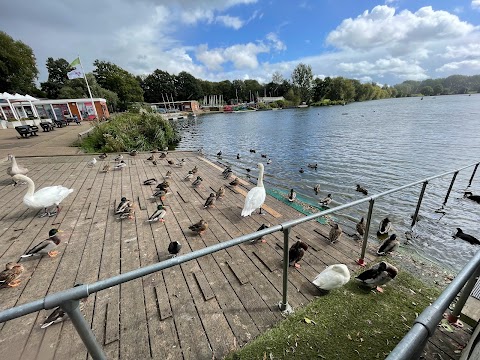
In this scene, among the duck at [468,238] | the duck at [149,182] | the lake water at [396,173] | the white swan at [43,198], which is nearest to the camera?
the white swan at [43,198]

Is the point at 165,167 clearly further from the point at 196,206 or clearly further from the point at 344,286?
the point at 344,286

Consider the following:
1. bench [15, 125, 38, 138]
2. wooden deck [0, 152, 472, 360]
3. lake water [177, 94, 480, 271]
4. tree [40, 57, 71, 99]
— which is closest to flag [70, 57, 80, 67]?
bench [15, 125, 38, 138]

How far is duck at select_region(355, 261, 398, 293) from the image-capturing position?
3732 mm

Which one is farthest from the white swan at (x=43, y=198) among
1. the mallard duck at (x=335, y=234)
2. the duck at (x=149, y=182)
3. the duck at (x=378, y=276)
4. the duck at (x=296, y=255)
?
the duck at (x=378, y=276)

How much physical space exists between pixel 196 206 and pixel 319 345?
16.8ft

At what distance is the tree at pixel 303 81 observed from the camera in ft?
388

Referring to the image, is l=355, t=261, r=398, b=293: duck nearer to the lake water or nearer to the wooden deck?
the wooden deck

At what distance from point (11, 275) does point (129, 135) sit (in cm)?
1865

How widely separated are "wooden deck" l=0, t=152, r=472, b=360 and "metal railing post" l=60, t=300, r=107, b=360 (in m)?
1.36

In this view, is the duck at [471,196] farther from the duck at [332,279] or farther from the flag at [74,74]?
the flag at [74,74]

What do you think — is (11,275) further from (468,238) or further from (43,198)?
(468,238)

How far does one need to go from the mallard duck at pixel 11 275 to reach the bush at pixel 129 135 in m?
13.9

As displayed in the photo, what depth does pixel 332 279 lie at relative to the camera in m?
3.67

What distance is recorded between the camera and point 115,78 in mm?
78688
